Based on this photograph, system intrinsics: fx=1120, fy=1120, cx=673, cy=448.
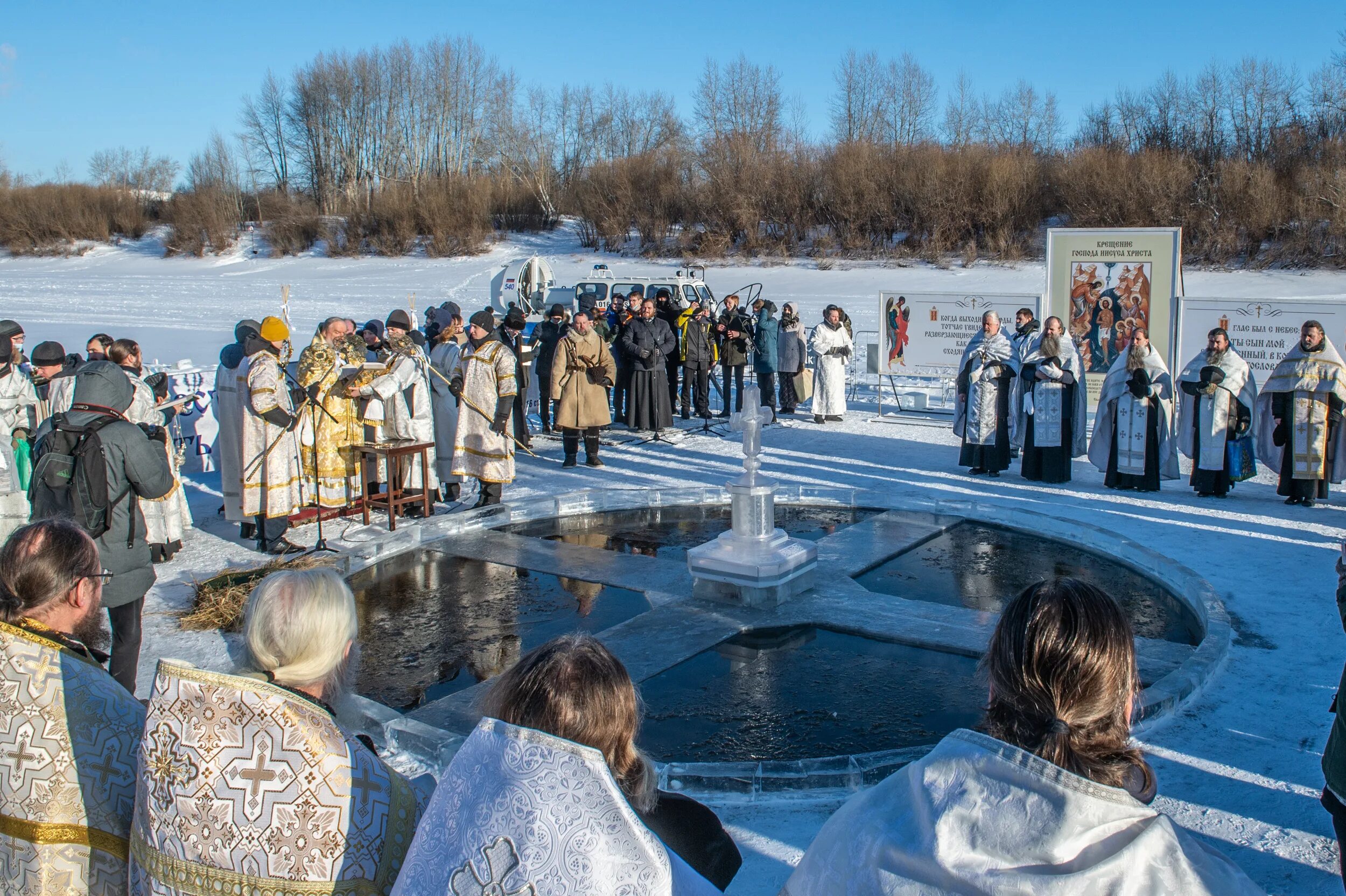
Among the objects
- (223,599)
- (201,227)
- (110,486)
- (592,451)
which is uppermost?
(201,227)

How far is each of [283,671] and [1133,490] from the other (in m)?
9.08

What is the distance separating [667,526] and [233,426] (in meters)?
3.42

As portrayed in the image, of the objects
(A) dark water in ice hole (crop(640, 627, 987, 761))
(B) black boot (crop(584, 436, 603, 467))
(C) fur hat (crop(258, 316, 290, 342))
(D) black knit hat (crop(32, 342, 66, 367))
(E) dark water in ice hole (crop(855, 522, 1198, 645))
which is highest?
(C) fur hat (crop(258, 316, 290, 342))

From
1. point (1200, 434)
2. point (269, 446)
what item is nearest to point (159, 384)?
point (269, 446)

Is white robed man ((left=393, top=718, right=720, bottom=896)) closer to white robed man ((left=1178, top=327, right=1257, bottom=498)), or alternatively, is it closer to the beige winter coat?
white robed man ((left=1178, top=327, right=1257, bottom=498))

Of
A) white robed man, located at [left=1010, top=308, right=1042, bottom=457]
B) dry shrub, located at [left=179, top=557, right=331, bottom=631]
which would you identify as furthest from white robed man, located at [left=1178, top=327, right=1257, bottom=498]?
dry shrub, located at [left=179, top=557, right=331, bottom=631]

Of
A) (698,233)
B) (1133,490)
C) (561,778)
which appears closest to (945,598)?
(1133,490)

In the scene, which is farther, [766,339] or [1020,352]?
[766,339]

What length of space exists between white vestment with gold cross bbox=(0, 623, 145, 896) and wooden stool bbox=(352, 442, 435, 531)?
6389 mm

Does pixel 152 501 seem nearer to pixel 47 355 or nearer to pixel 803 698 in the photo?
pixel 47 355

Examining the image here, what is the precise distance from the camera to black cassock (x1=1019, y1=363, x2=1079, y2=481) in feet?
34.0

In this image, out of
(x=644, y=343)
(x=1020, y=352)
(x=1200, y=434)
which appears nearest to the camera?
(x=1200, y=434)

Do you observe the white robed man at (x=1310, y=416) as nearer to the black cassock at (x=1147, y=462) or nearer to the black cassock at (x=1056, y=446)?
Answer: the black cassock at (x=1147, y=462)

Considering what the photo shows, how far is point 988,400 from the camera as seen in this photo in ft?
35.0
